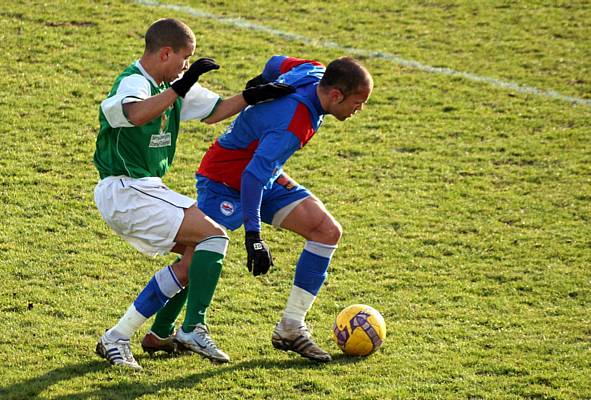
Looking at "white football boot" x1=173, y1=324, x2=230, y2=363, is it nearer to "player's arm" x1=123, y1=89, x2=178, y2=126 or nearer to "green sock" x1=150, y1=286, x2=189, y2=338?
"green sock" x1=150, y1=286, x2=189, y2=338

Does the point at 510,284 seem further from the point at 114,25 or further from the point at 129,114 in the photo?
the point at 114,25

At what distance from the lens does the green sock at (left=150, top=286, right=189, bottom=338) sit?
21.1 feet

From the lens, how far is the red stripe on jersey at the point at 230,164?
646cm

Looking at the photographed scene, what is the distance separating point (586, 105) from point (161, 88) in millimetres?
7785

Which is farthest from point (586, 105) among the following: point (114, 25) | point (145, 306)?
point (145, 306)

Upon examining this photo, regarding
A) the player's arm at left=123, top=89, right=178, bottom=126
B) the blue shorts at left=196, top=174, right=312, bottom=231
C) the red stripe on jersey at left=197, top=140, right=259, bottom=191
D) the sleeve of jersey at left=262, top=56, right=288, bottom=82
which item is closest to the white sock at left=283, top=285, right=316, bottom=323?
the blue shorts at left=196, top=174, right=312, bottom=231

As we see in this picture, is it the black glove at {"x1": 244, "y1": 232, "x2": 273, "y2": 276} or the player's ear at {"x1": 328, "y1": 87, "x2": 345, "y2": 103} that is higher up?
the player's ear at {"x1": 328, "y1": 87, "x2": 345, "y2": 103}

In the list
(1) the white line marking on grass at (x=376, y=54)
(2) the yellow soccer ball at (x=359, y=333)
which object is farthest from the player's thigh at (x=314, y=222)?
(1) the white line marking on grass at (x=376, y=54)

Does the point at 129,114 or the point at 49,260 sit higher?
the point at 129,114

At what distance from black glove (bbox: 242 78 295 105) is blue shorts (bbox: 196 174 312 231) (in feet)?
1.90

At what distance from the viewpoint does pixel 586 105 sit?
12625 mm

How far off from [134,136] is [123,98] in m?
0.32

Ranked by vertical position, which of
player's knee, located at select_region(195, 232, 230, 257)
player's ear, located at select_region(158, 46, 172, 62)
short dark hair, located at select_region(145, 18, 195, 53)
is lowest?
player's knee, located at select_region(195, 232, 230, 257)

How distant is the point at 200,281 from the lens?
6066 mm
